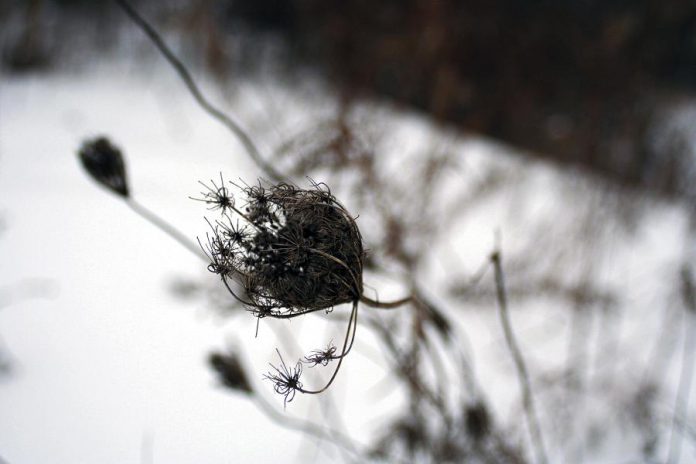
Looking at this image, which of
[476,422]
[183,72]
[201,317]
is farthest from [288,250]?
[201,317]

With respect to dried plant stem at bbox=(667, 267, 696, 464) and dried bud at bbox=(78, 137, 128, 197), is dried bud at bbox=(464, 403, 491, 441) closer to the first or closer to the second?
dried plant stem at bbox=(667, 267, 696, 464)

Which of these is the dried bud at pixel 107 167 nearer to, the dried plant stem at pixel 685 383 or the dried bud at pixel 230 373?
the dried bud at pixel 230 373

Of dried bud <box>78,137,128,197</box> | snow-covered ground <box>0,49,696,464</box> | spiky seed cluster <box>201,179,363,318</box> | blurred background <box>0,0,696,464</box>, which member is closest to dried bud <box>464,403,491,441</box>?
blurred background <box>0,0,696,464</box>

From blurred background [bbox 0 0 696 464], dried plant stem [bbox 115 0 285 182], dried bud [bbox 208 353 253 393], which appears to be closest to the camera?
dried plant stem [bbox 115 0 285 182]

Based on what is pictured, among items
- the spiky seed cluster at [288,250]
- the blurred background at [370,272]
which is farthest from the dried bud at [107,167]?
the spiky seed cluster at [288,250]

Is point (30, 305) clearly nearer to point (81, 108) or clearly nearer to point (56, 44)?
point (81, 108)

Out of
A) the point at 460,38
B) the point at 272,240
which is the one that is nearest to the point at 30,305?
the point at 272,240

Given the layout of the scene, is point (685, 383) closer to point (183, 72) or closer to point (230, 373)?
point (230, 373)
